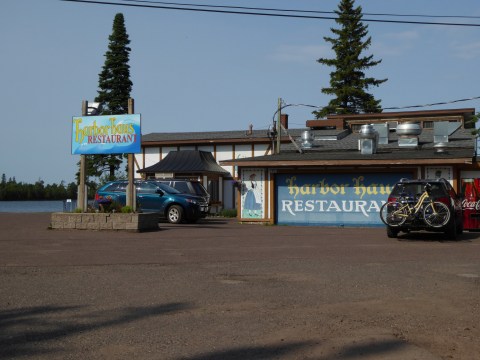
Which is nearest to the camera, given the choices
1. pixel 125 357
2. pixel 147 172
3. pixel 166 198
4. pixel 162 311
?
pixel 125 357

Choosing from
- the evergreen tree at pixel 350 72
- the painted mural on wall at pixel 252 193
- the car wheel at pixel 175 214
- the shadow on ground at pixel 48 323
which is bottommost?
the shadow on ground at pixel 48 323

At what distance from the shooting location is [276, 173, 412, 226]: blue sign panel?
24719 millimetres

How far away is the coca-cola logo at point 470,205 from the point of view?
21094 mm

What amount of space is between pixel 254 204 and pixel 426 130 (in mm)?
14354

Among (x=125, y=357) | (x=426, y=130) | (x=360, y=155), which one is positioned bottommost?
(x=125, y=357)

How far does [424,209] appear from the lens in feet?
53.8

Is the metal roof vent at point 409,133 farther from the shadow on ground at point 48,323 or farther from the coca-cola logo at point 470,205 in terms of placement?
the shadow on ground at point 48,323

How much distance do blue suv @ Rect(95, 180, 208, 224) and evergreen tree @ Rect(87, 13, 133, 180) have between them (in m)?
24.9

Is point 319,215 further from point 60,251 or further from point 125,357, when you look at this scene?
point 125,357

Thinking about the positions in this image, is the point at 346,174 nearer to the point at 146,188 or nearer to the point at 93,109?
the point at 146,188

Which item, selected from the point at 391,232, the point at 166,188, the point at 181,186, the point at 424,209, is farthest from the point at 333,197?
the point at 424,209

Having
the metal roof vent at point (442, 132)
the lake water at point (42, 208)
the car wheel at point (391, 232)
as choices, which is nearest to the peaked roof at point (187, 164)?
the lake water at point (42, 208)

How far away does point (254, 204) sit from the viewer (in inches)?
1041

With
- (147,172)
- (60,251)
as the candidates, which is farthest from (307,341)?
(147,172)
